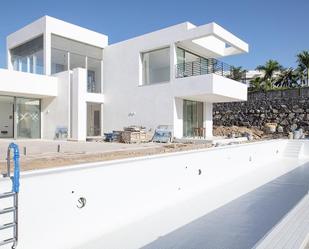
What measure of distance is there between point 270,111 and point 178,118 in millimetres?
12058

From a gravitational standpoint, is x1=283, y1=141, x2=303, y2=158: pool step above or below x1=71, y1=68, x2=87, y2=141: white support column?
below

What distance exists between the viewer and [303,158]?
1330 cm

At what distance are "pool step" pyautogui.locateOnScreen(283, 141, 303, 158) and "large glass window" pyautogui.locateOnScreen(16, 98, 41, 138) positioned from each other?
15512mm

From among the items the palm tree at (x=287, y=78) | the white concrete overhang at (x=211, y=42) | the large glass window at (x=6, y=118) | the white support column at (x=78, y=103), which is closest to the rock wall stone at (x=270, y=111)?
the white concrete overhang at (x=211, y=42)

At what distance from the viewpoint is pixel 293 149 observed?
14102 mm

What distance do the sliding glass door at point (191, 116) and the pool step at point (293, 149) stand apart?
5.81 meters

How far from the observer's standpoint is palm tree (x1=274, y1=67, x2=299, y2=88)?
3684 cm

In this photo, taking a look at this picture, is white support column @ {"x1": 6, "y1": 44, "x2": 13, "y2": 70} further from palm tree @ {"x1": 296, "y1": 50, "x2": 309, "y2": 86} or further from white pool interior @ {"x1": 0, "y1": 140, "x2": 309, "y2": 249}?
palm tree @ {"x1": 296, "y1": 50, "x2": 309, "y2": 86}

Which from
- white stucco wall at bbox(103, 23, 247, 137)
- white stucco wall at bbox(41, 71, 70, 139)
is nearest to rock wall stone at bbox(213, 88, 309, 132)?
white stucco wall at bbox(103, 23, 247, 137)

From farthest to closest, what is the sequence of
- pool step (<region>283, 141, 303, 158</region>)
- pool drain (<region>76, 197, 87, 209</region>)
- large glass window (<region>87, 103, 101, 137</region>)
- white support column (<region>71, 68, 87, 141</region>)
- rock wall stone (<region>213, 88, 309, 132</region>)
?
1. rock wall stone (<region>213, 88, 309, 132</region>)
2. large glass window (<region>87, 103, 101, 137</region>)
3. white support column (<region>71, 68, 87, 141</region>)
4. pool step (<region>283, 141, 303, 158</region>)
5. pool drain (<region>76, 197, 87, 209</region>)

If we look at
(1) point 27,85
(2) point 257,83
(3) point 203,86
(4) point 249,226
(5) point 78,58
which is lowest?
(4) point 249,226

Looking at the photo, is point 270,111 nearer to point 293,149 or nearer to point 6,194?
point 293,149

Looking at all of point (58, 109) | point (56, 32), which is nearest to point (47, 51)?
point (56, 32)

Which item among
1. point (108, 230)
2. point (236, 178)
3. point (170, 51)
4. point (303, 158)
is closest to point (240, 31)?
point (170, 51)
